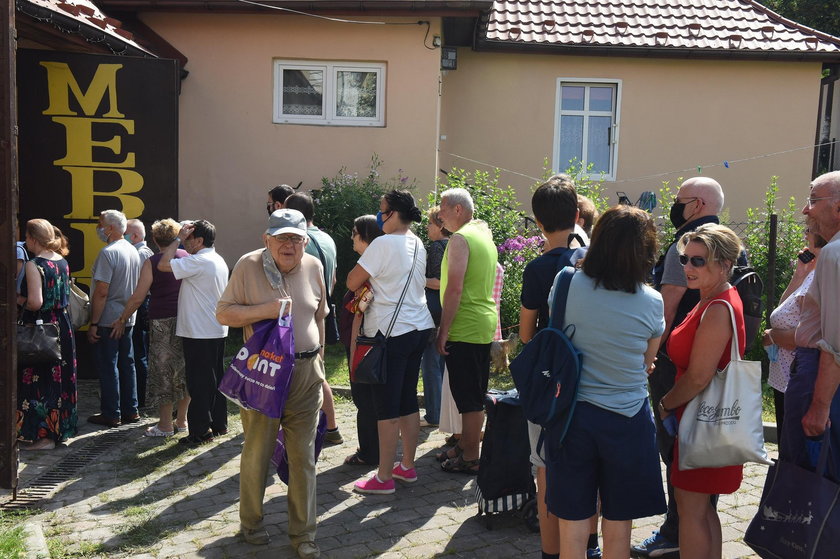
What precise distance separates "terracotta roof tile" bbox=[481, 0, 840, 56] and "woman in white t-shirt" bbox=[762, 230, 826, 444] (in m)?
9.12

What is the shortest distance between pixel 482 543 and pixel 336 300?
254 inches

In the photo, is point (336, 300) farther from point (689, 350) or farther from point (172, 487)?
point (689, 350)

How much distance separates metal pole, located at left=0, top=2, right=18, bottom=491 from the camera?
14.7ft

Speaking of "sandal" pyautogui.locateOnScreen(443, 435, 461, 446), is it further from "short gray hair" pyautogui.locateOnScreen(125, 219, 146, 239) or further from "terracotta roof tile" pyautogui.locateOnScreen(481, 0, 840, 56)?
"terracotta roof tile" pyautogui.locateOnScreen(481, 0, 840, 56)

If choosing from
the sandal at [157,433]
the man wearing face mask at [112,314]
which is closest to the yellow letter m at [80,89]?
the man wearing face mask at [112,314]

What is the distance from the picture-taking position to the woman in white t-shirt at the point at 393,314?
5148 millimetres

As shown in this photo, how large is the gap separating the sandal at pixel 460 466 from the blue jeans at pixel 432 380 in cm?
100

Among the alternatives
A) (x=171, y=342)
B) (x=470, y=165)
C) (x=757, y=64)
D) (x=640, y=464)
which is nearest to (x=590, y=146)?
(x=470, y=165)

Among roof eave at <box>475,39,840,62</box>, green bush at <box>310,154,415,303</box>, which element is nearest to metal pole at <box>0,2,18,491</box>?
green bush at <box>310,154,415,303</box>

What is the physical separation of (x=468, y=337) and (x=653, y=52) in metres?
9.20

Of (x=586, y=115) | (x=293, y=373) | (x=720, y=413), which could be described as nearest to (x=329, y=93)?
(x=586, y=115)

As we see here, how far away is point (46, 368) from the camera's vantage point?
625cm

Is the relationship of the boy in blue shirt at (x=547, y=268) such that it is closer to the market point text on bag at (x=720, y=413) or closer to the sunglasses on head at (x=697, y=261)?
the sunglasses on head at (x=697, y=261)

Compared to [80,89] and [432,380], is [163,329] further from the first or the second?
[80,89]
